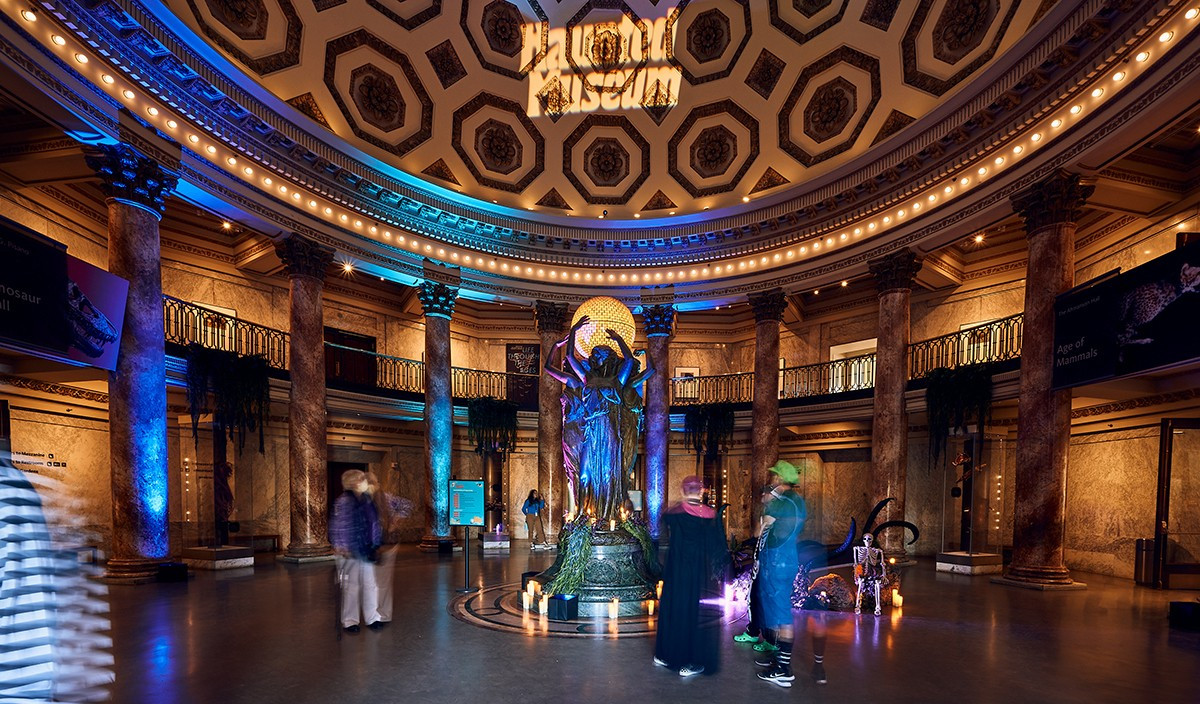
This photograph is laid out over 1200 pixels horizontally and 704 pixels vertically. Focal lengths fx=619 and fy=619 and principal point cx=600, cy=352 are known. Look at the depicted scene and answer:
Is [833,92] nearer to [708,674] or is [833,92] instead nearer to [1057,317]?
[1057,317]

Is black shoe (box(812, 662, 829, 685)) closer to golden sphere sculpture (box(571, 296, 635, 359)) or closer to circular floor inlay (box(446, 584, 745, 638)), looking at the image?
circular floor inlay (box(446, 584, 745, 638))

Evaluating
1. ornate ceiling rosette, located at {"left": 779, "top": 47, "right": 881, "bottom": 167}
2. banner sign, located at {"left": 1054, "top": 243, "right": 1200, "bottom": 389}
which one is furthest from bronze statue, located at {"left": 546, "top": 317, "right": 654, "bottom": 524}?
ornate ceiling rosette, located at {"left": 779, "top": 47, "right": 881, "bottom": 167}

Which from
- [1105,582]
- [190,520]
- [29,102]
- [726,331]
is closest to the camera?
[29,102]

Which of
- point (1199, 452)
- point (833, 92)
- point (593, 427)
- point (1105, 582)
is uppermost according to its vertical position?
point (833, 92)

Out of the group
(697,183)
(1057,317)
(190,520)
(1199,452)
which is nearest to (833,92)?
(697,183)

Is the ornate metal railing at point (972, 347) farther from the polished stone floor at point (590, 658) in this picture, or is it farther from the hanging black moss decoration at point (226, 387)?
the hanging black moss decoration at point (226, 387)

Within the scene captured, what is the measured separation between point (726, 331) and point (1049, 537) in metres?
12.2

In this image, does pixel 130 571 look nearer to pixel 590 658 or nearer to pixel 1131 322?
pixel 590 658

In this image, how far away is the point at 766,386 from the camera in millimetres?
15086

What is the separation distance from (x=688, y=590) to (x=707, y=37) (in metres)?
15.2

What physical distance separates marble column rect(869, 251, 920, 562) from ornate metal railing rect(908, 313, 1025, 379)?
1.56m

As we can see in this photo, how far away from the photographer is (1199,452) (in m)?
9.88

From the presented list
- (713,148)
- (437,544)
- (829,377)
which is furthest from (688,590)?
(713,148)

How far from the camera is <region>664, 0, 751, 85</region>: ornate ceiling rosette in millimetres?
15672
